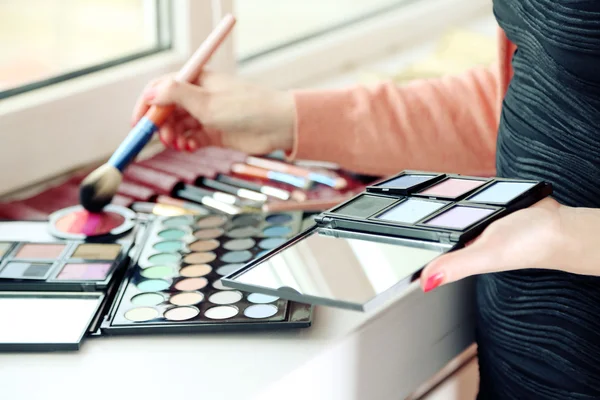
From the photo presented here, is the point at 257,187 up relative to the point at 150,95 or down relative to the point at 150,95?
down

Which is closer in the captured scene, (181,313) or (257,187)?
(181,313)

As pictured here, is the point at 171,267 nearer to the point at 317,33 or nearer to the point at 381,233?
the point at 381,233

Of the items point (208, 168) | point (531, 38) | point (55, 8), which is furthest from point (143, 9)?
point (531, 38)

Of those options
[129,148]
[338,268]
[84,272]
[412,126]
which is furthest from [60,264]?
[412,126]

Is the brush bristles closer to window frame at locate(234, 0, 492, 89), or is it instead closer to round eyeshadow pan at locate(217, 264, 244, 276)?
round eyeshadow pan at locate(217, 264, 244, 276)

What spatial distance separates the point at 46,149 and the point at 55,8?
18 centimetres

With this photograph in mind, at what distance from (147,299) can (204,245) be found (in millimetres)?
91

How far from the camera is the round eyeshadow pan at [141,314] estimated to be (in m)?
0.54

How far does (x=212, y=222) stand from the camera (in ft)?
2.26

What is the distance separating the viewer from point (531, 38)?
0.56 metres

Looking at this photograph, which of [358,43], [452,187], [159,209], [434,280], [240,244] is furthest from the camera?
[358,43]

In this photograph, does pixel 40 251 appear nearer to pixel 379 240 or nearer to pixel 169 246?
pixel 169 246

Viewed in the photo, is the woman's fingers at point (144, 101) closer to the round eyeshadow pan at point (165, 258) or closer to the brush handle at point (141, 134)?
the brush handle at point (141, 134)

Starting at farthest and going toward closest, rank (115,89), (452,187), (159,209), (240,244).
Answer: (115,89)
(159,209)
(240,244)
(452,187)
